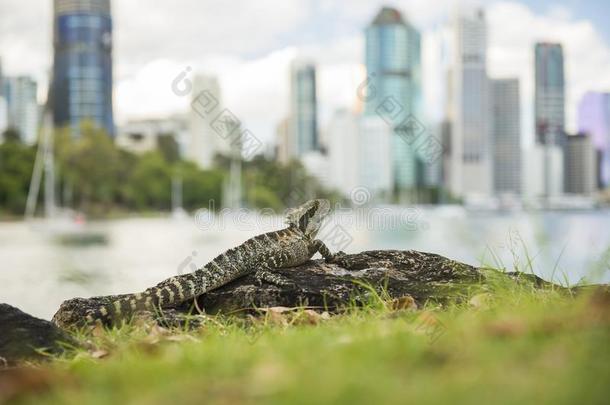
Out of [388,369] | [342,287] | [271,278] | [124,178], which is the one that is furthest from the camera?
[124,178]

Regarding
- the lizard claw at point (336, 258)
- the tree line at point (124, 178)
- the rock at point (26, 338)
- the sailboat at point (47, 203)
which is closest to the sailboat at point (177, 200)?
the tree line at point (124, 178)

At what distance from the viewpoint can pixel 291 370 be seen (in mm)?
3537

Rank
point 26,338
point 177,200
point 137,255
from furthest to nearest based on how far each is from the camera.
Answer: point 177,200 < point 137,255 < point 26,338

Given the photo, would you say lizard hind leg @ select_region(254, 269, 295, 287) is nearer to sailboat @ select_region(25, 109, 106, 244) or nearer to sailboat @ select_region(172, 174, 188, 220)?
sailboat @ select_region(25, 109, 106, 244)

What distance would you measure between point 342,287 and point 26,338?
3.21 meters

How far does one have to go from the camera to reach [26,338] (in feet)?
20.8

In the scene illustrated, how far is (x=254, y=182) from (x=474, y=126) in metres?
73.8

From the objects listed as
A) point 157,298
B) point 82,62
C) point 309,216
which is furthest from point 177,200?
point 157,298

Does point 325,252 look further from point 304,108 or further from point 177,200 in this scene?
point 304,108

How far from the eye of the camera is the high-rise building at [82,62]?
565 feet

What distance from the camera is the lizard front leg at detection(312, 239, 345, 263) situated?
8984 millimetres

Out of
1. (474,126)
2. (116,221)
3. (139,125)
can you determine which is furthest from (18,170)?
(474,126)

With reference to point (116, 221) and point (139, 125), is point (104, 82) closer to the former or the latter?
point (139, 125)

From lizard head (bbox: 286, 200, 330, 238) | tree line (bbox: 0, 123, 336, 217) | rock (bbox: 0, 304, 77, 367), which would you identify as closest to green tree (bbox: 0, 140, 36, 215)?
tree line (bbox: 0, 123, 336, 217)
